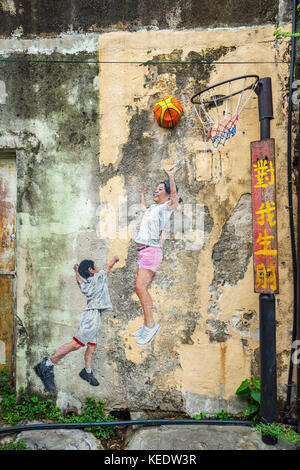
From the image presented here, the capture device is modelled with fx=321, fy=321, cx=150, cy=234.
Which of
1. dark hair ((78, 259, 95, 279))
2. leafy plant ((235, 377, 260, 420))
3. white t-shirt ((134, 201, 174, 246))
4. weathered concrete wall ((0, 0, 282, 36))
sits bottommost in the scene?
leafy plant ((235, 377, 260, 420))

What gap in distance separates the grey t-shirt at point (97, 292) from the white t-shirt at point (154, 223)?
59 centimetres

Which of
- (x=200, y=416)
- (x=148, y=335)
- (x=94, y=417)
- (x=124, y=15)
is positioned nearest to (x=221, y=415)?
(x=200, y=416)

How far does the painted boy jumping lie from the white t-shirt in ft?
1.28

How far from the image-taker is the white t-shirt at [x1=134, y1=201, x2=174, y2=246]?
353 centimetres

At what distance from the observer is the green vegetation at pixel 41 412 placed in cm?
344

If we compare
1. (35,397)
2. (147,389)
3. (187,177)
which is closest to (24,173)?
(187,177)

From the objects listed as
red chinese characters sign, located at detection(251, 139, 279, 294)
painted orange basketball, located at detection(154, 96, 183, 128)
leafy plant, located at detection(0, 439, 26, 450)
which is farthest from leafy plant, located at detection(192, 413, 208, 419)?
painted orange basketball, located at detection(154, 96, 183, 128)

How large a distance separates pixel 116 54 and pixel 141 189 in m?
1.53

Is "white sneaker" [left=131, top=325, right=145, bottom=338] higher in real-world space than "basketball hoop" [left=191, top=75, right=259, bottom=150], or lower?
lower

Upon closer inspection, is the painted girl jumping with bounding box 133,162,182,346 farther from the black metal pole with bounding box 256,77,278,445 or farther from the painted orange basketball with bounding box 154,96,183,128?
the black metal pole with bounding box 256,77,278,445

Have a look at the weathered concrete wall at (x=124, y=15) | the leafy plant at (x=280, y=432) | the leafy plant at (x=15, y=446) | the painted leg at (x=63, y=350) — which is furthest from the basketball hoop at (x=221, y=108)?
the leafy plant at (x=15, y=446)

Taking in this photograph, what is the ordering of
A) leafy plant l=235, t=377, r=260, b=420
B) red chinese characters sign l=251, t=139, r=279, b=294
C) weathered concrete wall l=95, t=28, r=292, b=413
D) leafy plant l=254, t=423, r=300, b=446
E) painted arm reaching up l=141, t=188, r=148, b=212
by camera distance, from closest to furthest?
leafy plant l=254, t=423, r=300, b=446
red chinese characters sign l=251, t=139, r=279, b=294
leafy plant l=235, t=377, r=260, b=420
weathered concrete wall l=95, t=28, r=292, b=413
painted arm reaching up l=141, t=188, r=148, b=212

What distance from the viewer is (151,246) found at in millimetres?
3529

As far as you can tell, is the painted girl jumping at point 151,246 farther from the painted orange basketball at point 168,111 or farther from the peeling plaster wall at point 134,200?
the painted orange basketball at point 168,111
